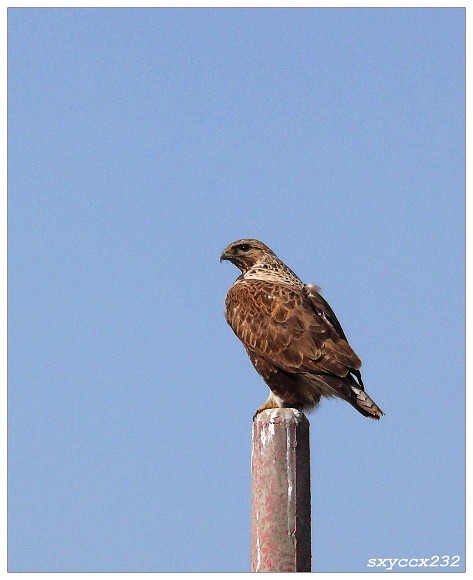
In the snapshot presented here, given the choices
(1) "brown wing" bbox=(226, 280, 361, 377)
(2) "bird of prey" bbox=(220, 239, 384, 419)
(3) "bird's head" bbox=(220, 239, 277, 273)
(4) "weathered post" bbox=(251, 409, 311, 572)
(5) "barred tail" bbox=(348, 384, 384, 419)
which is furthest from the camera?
(3) "bird's head" bbox=(220, 239, 277, 273)

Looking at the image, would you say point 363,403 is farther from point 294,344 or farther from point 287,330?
point 287,330

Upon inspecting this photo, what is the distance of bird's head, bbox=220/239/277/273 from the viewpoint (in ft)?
36.3

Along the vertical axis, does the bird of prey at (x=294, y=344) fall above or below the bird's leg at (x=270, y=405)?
above

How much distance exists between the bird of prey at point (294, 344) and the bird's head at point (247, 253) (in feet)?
1.81

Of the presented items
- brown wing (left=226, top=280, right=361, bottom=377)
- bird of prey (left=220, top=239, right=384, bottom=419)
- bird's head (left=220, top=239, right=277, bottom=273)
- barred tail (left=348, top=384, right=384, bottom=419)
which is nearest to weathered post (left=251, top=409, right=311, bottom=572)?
barred tail (left=348, top=384, right=384, bottom=419)

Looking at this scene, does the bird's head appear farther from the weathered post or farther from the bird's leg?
the weathered post

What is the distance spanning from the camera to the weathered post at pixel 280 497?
675cm

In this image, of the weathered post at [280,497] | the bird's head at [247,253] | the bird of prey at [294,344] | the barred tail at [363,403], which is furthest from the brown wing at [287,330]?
the weathered post at [280,497]

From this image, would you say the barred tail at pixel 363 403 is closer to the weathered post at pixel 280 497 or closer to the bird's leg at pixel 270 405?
the bird's leg at pixel 270 405

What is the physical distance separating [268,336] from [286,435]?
8.82ft

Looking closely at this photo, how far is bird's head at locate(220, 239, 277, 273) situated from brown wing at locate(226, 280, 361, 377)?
27.8 inches
